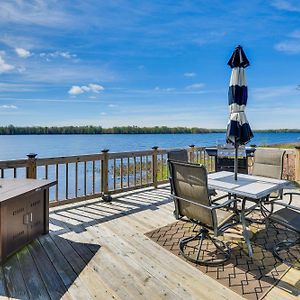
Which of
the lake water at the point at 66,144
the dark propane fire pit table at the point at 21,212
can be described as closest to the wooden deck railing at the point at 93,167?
the lake water at the point at 66,144

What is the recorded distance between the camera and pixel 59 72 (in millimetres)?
11742

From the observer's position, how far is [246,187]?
3143 millimetres

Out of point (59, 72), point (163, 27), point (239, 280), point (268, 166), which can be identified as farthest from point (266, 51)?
point (239, 280)

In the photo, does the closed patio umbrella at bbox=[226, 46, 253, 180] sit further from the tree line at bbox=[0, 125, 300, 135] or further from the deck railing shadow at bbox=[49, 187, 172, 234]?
the tree line at bbox=[0, 125, 300, 135]

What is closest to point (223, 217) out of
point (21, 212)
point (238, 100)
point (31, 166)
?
point (238, 100)

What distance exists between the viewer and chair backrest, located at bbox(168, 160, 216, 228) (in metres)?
2.56

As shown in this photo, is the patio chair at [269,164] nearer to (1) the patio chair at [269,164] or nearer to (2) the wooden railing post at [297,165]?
(1) the patio chair at [269,164]

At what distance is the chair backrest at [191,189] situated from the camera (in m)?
2.56

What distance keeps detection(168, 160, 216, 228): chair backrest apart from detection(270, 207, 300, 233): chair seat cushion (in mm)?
902

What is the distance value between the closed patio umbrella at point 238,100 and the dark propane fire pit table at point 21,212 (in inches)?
104

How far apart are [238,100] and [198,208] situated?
5.38ft

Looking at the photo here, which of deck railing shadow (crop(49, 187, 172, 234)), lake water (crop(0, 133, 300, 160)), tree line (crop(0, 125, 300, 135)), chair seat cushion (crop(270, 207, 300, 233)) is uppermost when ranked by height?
tree line (crop(0, 125, 300, 135))

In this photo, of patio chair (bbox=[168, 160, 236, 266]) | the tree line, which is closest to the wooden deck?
patio chair (bbox=[168, 160, 236, 266])

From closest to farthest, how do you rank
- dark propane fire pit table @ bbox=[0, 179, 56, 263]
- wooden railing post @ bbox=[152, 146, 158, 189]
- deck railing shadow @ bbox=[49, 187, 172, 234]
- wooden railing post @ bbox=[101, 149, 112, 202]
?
dark propane fire pit table @ bbox=[0, 179, 56, 263] < deck railing shadow @ bbox=[49, 187, 172, 234] < wooden railing post @ bbox=[101, 149, 112, 202] < wooden railing post @ bbox=[152, 146, 158, 189]
